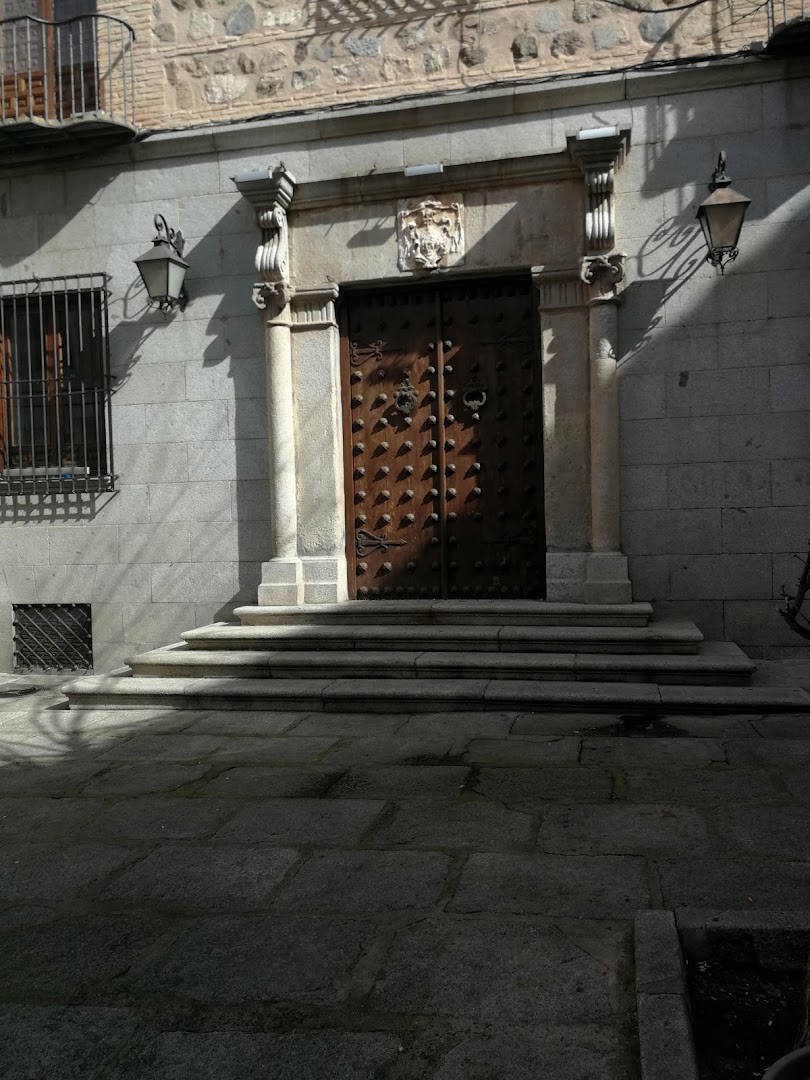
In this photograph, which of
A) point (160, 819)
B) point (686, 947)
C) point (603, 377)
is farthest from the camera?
point (603, 377)

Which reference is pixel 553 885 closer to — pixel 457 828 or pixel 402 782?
pixel 457 828

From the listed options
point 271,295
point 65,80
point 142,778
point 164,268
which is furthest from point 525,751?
point 65,80

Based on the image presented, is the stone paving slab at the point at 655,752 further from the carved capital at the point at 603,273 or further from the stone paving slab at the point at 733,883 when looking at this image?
the carved capital at the point at 603,273

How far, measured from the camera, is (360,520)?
814 centimetres

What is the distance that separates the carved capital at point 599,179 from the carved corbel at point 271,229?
94.9 inches

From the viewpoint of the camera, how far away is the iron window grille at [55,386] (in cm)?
843

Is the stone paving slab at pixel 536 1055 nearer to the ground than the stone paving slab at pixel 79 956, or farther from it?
farther from it

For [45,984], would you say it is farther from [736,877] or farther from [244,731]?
[244,731]

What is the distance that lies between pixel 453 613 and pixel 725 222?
362 centimetres

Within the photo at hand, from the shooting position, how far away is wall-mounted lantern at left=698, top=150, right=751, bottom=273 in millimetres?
6719

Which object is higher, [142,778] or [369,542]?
[369,542]

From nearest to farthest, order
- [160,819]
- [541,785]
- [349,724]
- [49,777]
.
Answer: [160,819]
[541,785]
[49,777]
[349,724]

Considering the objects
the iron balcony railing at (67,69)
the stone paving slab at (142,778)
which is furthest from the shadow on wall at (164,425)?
the stone paving slab at (142,778)

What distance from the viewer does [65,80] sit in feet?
28.6
